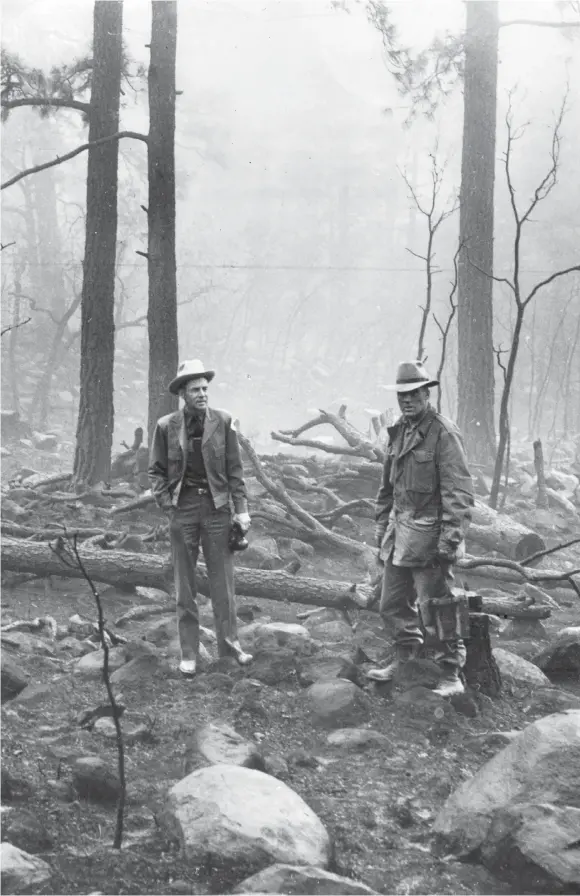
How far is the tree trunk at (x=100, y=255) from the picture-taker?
11109 mm

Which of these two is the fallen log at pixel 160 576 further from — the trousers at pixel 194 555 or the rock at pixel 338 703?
the rock at pixel 338 703

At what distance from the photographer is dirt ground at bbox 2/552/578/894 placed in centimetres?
353

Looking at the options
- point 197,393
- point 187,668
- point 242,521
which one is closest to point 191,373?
point 197,393

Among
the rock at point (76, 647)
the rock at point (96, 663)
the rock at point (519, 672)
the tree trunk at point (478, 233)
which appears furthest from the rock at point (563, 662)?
the tree trunk at point (478, 233)

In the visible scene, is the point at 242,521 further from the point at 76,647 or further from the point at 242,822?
the point at 242,822

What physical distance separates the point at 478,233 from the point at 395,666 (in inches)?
342

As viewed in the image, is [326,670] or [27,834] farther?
[326,670]

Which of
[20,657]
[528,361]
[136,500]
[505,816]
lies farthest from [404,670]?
[528,361]

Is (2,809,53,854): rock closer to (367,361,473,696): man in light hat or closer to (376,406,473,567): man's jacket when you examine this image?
(367,361,473,696): man in light hat

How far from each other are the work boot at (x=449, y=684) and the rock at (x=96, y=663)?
6.30 feet

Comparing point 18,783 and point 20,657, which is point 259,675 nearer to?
point 20,657

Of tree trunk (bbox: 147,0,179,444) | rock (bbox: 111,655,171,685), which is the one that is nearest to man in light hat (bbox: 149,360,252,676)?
rock (bbox: 111,655,171,685)

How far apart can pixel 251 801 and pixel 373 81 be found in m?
38.6

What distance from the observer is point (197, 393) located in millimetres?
5570
